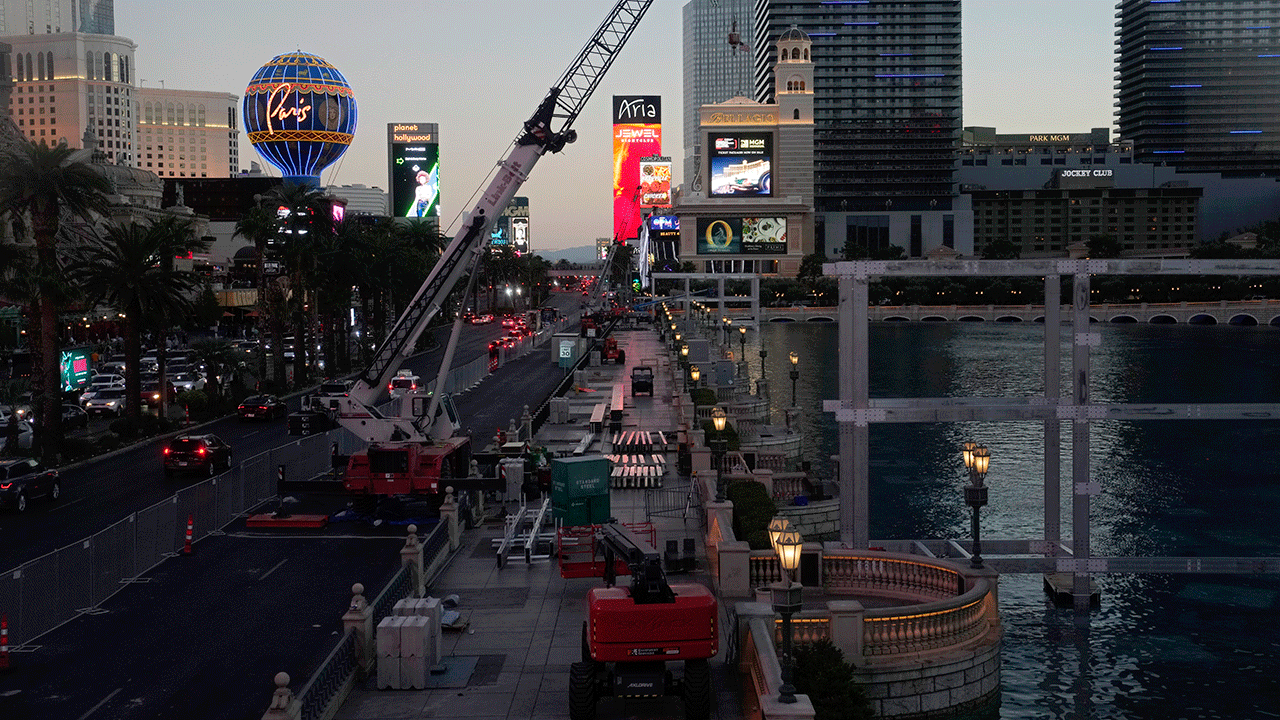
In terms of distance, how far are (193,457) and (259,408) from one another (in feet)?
66.2

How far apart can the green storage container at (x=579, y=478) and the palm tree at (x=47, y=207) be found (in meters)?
29.0

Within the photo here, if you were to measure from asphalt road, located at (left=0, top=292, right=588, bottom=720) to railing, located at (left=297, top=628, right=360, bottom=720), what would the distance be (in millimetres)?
1706

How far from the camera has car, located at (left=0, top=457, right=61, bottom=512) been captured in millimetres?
38344

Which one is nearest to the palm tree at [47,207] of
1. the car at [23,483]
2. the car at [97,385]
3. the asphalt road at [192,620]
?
the asphalt road at [192,620]

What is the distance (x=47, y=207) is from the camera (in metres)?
49.8

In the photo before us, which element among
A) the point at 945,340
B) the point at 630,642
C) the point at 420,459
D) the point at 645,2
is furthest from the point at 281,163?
the point at 630,642

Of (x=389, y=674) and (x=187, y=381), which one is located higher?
(x=187, y=381)

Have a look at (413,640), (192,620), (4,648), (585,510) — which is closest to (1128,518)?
(585,510)

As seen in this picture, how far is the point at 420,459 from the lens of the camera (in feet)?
121

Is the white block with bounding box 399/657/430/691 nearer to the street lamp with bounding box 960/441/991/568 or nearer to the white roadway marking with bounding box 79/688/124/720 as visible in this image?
the white roadway marking with bounding box 79/688/124/720

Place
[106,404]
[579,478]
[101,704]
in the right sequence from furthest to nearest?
[106,404]
[579,478]
[101,704]

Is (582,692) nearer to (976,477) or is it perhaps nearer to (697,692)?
(697,692)

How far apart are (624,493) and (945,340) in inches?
4952

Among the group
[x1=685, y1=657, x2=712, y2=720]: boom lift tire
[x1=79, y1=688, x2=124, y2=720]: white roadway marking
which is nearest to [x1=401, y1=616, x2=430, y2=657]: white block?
[x1=685, y1=657, x2=712, y2=720]: boom lift tire
